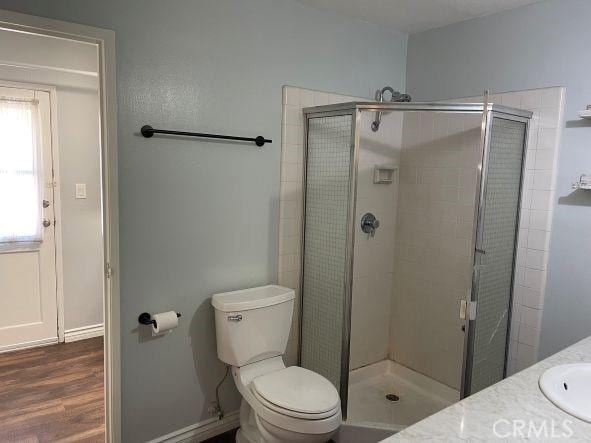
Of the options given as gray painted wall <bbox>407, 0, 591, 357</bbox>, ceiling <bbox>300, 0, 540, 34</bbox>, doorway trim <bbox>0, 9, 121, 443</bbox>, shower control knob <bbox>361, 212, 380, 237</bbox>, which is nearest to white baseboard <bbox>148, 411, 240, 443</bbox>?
doorway trim <bbox>0, 9, 121, 443</bbox>

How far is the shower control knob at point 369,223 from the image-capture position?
2992 mm

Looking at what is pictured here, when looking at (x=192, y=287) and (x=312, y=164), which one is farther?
(x=312, y=164)

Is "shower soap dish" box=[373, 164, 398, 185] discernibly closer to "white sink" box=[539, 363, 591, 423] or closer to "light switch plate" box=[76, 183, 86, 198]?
"white sink" box=[539, 363, 591, 423]

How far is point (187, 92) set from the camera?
85.9 inches

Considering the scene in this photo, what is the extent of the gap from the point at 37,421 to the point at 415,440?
2.42 m

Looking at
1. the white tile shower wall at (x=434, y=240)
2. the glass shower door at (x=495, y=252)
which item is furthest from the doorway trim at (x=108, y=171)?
the white tile shower wall at (x=434, y=240)

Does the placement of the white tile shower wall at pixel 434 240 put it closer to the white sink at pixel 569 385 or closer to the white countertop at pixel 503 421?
the white sink at pixel 569 385

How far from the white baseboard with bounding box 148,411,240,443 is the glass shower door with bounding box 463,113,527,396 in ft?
4.27

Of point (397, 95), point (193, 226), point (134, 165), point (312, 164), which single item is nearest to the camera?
point (134, 165)

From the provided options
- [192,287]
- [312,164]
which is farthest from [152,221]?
[312,164]

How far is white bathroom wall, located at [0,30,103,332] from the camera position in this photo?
325cm

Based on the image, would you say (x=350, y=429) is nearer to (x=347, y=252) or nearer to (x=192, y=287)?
(x=347, y=252)

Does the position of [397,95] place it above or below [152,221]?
above

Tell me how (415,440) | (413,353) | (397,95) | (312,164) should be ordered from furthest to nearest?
(413,353) < (397,95) < (312,164) < (415,440)
